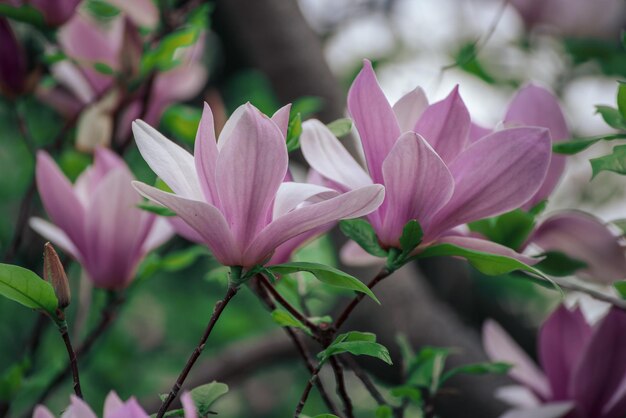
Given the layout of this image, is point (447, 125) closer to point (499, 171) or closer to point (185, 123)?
point (499, 171)

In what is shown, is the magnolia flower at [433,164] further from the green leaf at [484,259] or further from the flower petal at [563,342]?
the flower petal at [563,342]

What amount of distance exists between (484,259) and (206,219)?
161 millimetres

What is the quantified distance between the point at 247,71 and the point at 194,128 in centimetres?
106

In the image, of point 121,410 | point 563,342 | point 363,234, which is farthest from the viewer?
point 563,342

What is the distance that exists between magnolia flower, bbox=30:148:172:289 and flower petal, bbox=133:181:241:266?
21 centimetres

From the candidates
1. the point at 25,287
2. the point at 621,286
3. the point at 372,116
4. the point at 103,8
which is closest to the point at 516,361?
the point at 621,286

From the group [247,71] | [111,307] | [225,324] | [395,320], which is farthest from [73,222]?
[247,71]

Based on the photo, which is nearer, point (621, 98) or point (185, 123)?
point (621, 98)

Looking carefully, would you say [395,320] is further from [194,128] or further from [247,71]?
[247,71]

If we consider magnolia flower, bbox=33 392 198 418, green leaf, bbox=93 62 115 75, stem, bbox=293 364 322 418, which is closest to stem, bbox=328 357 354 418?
stem, bbox=293 364 322 418

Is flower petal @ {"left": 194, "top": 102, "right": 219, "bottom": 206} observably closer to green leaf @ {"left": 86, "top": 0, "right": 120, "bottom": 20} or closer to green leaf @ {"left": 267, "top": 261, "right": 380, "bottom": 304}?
green leaf @ {"left": 267, "top": 261, "right": 380, "bottom": 304}

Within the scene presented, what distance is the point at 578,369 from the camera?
0.53m

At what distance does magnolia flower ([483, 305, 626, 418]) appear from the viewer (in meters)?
0.52

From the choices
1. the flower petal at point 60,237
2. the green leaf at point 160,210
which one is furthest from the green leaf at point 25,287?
the flower petal at point 60,237
